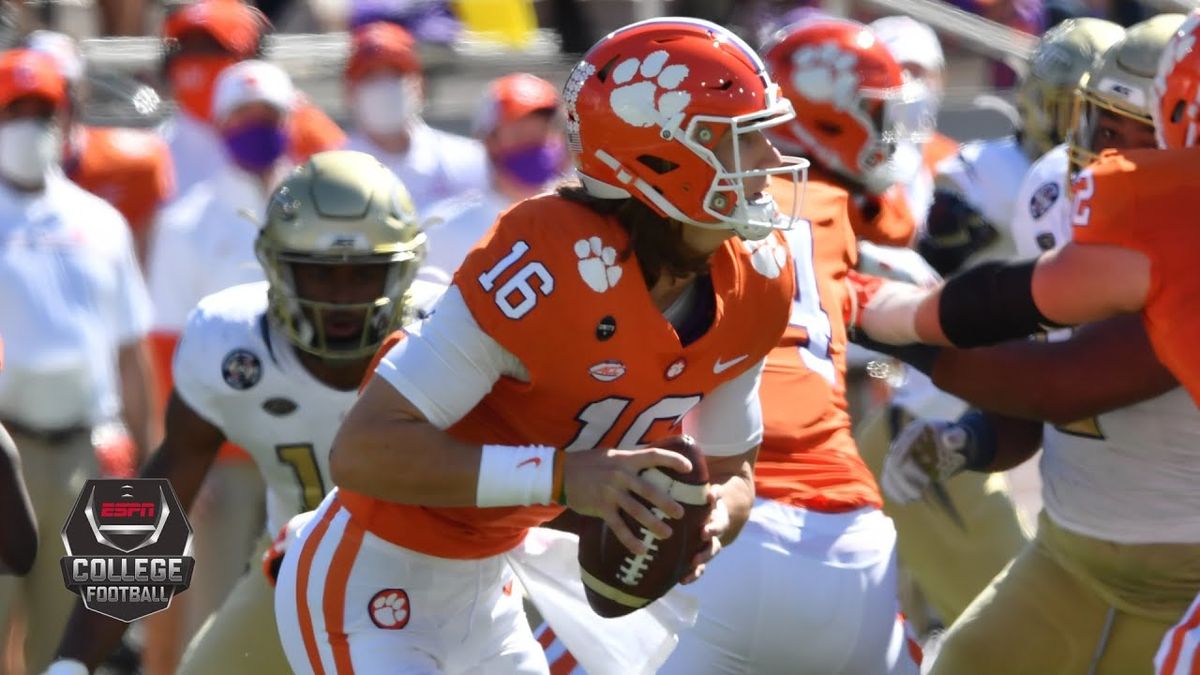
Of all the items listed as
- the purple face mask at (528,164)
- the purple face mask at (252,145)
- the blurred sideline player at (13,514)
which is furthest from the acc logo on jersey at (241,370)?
the purple face mask at (528,164)

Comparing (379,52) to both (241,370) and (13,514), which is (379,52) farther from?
(13,514)

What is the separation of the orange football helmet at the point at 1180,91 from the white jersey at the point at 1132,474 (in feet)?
2.30

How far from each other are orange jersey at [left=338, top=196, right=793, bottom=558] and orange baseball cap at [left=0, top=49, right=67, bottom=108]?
11.3 feet

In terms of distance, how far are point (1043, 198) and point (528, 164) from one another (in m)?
2.43

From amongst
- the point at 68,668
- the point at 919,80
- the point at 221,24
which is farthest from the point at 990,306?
the point at 221,24

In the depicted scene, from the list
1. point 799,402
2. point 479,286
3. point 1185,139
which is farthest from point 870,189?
point 479,286

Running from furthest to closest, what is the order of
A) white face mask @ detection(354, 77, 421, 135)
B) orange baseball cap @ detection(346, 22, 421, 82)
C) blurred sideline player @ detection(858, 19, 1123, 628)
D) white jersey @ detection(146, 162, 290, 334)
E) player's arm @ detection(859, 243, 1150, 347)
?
1. orange baseball cap @ detection(346, 22, 421, 82)
2. white face mask @ detection(354, 77, 421, 135)
3. white jersey @ detection(146, 162, 290, 334)
4. blurred sideline player @ detection(858, 19, 1123, 628)
5. player's arm @ detection(859, 243, 1150, 347)

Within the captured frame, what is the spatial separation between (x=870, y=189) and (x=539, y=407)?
207 centimetres

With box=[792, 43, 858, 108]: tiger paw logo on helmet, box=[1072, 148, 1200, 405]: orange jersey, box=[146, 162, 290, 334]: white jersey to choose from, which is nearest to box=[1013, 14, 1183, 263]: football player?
box=[792, 43, 858, 108]: tiger paw logo on helmet

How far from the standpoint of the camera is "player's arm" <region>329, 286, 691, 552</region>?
3.36m

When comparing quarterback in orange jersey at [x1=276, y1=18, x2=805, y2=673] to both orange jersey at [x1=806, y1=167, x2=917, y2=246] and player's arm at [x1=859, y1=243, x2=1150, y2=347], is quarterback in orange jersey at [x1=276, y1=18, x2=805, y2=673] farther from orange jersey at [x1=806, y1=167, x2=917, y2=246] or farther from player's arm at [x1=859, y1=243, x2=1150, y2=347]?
orange jersey at [x1=806, y1=167, x2=917, y2=246]

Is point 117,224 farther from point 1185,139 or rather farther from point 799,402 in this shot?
point 1185,139

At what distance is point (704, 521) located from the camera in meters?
3.49

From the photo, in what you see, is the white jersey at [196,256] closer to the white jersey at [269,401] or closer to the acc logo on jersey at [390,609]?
the white jersey at [269,401]
